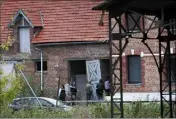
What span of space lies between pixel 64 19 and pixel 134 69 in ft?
22.1

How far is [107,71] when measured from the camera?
4334 centimetres

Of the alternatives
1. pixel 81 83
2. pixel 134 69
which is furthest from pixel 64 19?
pixel 134 69

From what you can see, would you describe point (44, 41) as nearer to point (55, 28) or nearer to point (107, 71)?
point (55, 28)

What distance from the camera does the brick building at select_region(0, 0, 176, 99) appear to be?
4203cm

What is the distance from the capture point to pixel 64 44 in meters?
44.0

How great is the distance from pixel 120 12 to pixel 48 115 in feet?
14.9

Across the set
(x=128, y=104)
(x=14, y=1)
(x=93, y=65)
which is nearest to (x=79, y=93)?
(x=93, y=65)

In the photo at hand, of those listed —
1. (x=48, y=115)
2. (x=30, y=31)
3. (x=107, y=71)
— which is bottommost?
(x=48, y=115)

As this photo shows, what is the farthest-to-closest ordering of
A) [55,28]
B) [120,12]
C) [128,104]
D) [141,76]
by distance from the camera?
[55,28] < [141,76] < [128,104] < [120,12]

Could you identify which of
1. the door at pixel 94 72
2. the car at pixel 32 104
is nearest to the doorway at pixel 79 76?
the door at pixel 94 72

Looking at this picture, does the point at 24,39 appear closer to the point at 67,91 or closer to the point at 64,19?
the point at 64,19

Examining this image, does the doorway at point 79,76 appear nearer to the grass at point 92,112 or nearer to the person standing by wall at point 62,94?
the person standing by wall at point 62,94

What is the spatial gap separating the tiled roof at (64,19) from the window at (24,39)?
2.79ft

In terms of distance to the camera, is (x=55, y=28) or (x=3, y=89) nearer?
(x=3, y=89)
